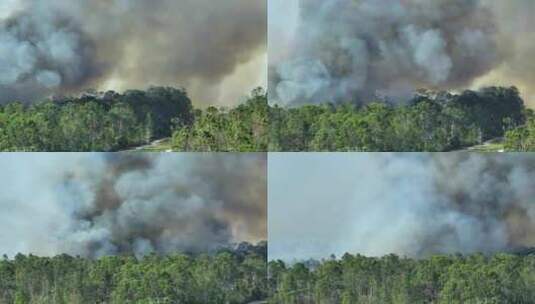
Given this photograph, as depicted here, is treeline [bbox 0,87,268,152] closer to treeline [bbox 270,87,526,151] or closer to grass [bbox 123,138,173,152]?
grass [bbox 123,138,173,152]

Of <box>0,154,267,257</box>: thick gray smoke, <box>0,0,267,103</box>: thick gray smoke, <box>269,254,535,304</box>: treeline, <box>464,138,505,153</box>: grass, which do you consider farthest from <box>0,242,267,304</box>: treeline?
<box>464,138,505,153</box>: grass

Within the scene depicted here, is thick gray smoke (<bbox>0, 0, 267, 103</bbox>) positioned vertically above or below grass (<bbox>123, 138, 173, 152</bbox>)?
above

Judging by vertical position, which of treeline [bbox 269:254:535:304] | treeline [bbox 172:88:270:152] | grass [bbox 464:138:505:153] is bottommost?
treeline [bbox 269:254:535:304]

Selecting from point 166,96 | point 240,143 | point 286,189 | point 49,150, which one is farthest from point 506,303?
point 49,150

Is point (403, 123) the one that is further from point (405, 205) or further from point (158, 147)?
point (158, 147)

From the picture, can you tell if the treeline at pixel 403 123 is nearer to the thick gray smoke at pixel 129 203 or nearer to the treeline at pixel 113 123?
the thick gray smoke at pixel 129 203
